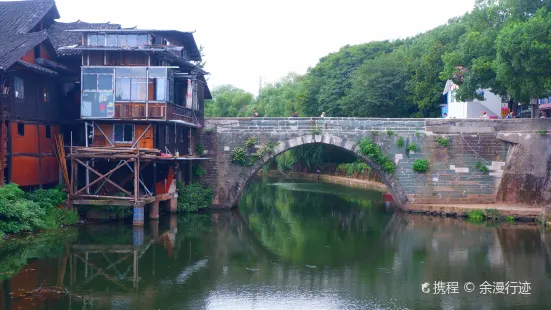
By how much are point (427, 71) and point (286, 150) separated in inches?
627

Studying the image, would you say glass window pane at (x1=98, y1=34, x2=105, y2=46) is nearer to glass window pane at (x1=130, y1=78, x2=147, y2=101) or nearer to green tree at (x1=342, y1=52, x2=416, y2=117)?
glass window pane at (x1=130, y1=78, x2=147, y2=101)

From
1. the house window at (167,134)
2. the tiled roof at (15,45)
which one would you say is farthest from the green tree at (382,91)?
the tiled roof at (15,45)

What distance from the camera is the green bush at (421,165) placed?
88.5 feet

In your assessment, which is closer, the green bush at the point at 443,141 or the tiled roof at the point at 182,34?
the tiled roof at the point at 182,34

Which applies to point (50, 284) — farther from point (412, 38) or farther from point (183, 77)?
point (412, 38)

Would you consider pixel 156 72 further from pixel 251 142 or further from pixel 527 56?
pixel 527 56

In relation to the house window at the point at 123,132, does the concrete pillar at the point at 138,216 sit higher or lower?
lower

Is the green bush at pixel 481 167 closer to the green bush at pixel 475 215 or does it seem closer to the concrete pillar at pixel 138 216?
the green bush at pixel 475 215

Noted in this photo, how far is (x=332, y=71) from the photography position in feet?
161

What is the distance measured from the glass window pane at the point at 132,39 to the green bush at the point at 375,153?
10.7m

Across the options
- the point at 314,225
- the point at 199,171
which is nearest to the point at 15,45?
the point at 199,171

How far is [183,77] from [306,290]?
13.6 metres

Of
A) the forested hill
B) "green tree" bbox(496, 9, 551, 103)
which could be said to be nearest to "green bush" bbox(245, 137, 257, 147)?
the forested hill

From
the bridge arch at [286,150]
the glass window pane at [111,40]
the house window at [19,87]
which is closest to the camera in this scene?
the house window at [19,87]
